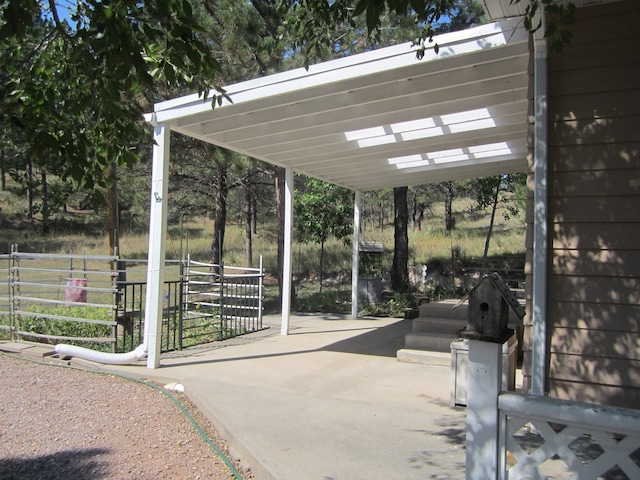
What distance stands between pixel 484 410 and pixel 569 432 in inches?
12.2

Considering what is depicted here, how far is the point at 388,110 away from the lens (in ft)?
18.2

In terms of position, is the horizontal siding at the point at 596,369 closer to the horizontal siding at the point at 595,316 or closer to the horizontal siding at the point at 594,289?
the horizontal siding at the point at 595,316

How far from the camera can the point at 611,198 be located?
11.6 feet

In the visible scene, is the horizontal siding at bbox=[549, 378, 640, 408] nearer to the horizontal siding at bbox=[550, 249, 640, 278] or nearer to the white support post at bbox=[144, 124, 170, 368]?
the horizontal siding at bbox=[550, 249, 640, 278]

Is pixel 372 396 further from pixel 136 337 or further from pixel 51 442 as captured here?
pixel 136 337

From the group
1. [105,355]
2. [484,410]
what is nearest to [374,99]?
[484,410]

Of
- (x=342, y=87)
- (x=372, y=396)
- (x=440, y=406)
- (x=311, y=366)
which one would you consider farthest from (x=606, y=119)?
(x=311, y=366)

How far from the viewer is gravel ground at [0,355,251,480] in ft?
11.4

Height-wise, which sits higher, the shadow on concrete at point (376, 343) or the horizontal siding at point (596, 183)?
the horizontal siding at point (596, 183)

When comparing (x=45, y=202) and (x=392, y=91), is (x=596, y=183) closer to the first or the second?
(x=392, y=91)

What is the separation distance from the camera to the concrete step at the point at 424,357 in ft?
20.9

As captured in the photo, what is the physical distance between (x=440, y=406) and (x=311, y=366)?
205cm

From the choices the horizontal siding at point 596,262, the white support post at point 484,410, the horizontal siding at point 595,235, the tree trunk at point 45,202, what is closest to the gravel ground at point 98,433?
the white support post at point 484,410

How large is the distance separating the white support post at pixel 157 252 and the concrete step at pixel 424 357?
119 inches
